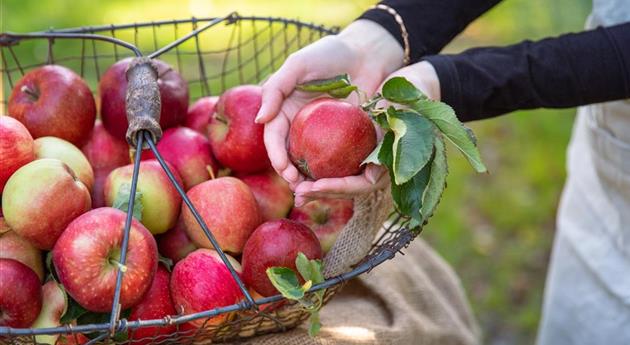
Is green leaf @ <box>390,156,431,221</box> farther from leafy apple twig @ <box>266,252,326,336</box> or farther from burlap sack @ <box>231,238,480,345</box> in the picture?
burlap sack @ <box>231,238,480,345</box>

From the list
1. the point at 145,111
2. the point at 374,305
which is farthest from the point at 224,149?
the point at 374,305

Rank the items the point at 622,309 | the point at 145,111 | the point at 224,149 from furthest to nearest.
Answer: the point at 622,309 < the point at 224,149 < the point at 145,111

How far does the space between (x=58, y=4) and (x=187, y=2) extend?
53cm

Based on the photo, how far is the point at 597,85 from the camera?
1.09 meters

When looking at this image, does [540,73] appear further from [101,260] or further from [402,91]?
[101,260]

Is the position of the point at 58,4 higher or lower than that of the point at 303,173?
lower

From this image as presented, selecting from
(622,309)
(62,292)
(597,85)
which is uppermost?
(597,85)

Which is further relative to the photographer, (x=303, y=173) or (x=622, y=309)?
(x=622, y=309)

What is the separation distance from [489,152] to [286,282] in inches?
77.2

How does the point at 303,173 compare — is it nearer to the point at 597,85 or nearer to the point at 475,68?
the point at 475,68

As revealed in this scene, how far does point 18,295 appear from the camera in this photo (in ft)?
2.86

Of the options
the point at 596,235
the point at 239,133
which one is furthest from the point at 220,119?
the point at 596,235

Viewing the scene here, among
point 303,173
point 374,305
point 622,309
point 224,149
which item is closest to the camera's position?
point 303,173

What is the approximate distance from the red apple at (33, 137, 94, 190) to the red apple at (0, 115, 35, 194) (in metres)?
0.02
